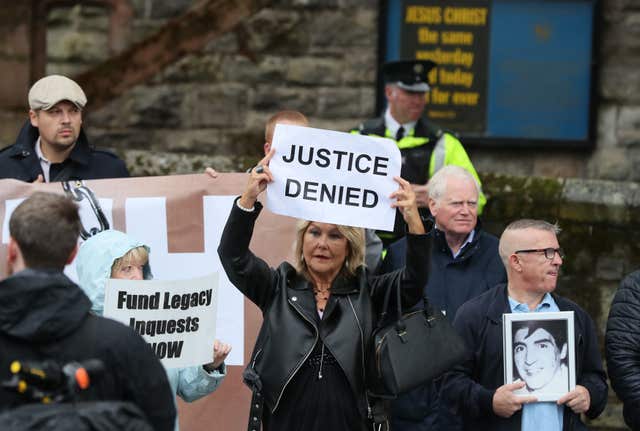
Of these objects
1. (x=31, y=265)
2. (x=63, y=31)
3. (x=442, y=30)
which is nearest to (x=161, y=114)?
(x=63, y=31)

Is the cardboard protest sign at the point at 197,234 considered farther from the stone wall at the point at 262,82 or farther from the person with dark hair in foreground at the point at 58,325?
the stone wall at the point at 262,82

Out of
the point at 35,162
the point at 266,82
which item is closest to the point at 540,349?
the point at 35,162

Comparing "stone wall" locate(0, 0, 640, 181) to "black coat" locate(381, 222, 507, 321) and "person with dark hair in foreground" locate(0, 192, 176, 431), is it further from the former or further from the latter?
"person with dark hair in foreground" locate(0, 192, 176, 431)

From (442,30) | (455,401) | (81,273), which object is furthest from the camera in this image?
(442,30)

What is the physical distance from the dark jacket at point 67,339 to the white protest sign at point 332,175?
5.05 ft

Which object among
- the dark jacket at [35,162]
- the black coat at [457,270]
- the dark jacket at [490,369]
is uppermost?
the dark jacket at [35,162]

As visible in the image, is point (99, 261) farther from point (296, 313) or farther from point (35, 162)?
point (35, 162)

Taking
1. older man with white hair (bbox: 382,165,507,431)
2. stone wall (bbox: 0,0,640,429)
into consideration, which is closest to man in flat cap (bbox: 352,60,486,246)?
older man with white hair (bbox: 382,165,507,431)

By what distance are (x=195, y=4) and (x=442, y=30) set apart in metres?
1.94

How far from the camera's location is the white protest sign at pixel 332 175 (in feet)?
17.5

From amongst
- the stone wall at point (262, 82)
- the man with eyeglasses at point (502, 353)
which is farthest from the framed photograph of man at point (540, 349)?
the stone wall at point (262, 82)

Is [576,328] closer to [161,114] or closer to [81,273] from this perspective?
[81,273]

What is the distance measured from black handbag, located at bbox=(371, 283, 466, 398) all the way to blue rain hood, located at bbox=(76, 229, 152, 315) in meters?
1.04

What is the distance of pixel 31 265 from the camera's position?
383 cm
